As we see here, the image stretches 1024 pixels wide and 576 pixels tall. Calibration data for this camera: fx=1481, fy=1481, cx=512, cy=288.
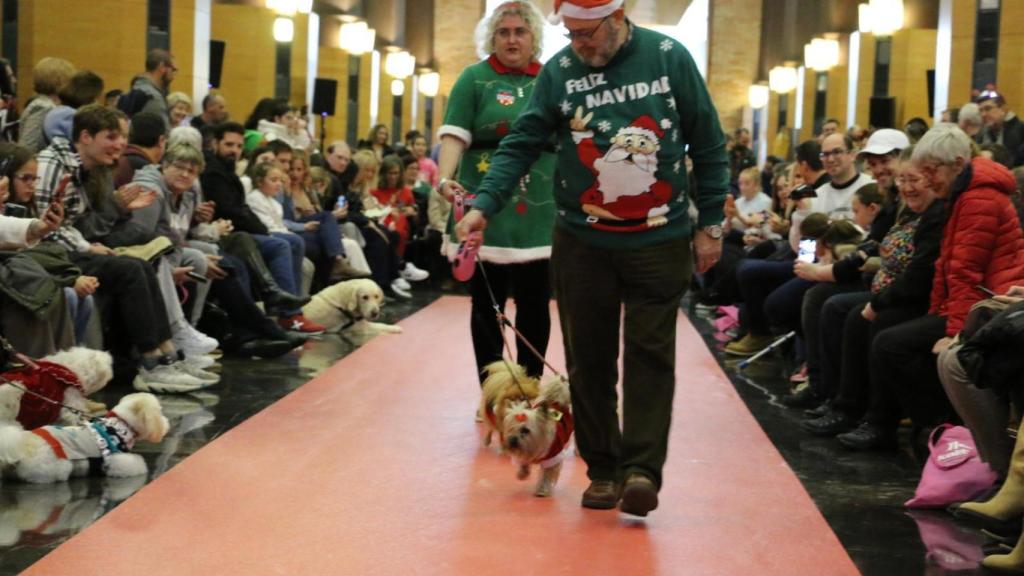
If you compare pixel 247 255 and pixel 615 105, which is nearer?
pixel 615 105

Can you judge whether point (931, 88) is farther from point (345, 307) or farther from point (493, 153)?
point (493, 153)

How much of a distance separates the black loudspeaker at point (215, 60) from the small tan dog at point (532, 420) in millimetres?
13347

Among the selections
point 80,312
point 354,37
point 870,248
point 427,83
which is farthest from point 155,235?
point 427,83

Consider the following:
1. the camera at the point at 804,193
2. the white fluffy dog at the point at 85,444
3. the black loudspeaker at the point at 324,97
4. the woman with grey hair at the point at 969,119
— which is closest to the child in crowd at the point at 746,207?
the woman with grey hair at the point at 969,119

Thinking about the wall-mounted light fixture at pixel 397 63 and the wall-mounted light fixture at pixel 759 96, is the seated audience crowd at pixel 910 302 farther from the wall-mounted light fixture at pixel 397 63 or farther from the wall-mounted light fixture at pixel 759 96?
the wall-mounted light fixture at pixel 759 96

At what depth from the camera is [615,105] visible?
13.9 feet

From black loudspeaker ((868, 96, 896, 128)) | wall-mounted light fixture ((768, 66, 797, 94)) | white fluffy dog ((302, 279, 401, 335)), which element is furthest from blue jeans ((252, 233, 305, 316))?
wall-mounted light fixture ((768, 66, 797, 94))

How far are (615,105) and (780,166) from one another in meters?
7.85

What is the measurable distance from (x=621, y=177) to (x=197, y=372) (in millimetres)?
3312

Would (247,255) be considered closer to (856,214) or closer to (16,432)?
(856,214)

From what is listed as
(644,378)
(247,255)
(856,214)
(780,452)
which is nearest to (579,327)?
(644,378)

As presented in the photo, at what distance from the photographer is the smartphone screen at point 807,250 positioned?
297 inches

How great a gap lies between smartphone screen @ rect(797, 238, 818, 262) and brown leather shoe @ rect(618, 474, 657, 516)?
3515mm

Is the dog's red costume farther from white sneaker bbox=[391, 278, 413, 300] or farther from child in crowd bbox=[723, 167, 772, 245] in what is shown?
white sneaker bbox=[391, 278, 413, 300]
